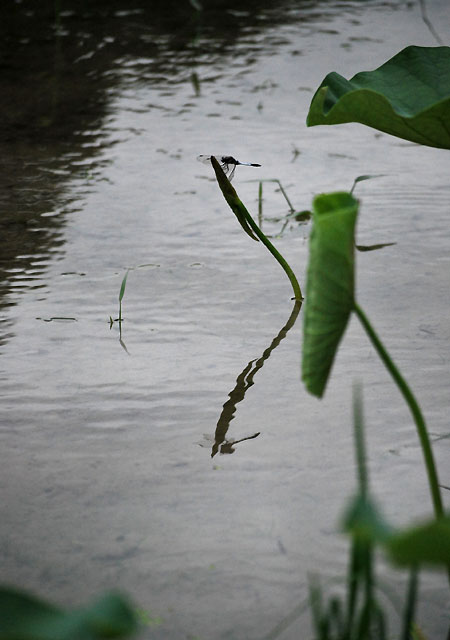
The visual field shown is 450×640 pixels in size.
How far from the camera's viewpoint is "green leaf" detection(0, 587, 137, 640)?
53 cm

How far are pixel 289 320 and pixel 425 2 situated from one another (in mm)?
2565

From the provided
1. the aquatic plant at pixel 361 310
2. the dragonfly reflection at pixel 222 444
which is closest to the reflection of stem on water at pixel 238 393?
the dragonfly reflection at pixel 222 444

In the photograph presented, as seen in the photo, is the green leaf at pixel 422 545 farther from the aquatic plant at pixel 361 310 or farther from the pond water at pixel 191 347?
the pond water at pixel 191 347

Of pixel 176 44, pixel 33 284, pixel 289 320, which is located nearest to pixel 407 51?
pixel 289 320

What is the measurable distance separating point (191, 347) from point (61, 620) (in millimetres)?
949

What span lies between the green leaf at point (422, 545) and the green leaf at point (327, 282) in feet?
0.84

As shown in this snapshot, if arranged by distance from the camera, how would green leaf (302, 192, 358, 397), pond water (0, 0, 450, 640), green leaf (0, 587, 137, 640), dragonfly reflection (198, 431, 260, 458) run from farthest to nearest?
dragonfly reflection (198, 431, 260, 458), pond water (0, 0, 450, 640), green leaf (302, 192, 358, 397), green leaf (0, 587, 137, 640)

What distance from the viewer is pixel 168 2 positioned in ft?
12.6

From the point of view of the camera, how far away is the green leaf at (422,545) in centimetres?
54

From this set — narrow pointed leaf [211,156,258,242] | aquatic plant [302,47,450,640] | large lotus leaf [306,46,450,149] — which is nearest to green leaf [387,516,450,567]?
aquatic plant [302,47,450,640]

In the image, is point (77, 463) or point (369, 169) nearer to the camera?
point (77, 463)

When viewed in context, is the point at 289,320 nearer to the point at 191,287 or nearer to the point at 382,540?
the point at 191,287

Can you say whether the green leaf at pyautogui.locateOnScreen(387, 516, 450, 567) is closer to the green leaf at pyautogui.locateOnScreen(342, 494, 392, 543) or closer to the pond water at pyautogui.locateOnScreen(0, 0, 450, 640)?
the green leaf at pyautogui.locateOnScreen(342, 494, 392, 543)

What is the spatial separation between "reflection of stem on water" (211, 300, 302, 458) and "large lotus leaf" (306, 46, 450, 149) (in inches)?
16.9
